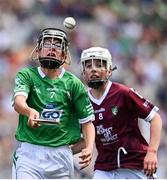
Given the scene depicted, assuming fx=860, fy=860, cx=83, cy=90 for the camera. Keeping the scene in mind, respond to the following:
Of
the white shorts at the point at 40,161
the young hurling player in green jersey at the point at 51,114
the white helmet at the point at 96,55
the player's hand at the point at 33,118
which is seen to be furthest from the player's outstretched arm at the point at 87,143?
the white helmet at the point at 96,55

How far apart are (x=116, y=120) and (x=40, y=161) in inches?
40.3

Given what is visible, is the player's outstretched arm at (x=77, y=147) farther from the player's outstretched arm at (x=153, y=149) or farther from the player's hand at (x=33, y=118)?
the player's hand at (x=33, y=118)

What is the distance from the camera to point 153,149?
24.6 feet

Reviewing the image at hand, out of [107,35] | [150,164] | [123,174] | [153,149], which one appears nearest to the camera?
[150,164]

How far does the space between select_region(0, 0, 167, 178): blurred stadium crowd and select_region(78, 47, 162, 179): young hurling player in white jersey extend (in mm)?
4960

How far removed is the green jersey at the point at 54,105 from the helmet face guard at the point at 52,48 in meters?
0.15

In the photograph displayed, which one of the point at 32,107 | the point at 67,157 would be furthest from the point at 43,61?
the point at 67,157

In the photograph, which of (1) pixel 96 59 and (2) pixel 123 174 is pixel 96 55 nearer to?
(1) pixel 96 59

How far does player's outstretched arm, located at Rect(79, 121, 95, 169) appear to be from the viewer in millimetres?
6703

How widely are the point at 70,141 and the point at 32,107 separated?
432 mm

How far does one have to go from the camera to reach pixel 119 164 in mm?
7902

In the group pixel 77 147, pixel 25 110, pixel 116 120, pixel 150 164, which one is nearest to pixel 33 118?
pixel 25 110

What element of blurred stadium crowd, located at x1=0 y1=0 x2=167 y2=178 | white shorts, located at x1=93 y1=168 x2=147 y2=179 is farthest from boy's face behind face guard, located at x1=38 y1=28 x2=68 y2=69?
blurred stadium crowd, located at x1=0 y1=0 x2=167 y2=178

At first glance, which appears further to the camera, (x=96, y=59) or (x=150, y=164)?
(x=96, y=59)
